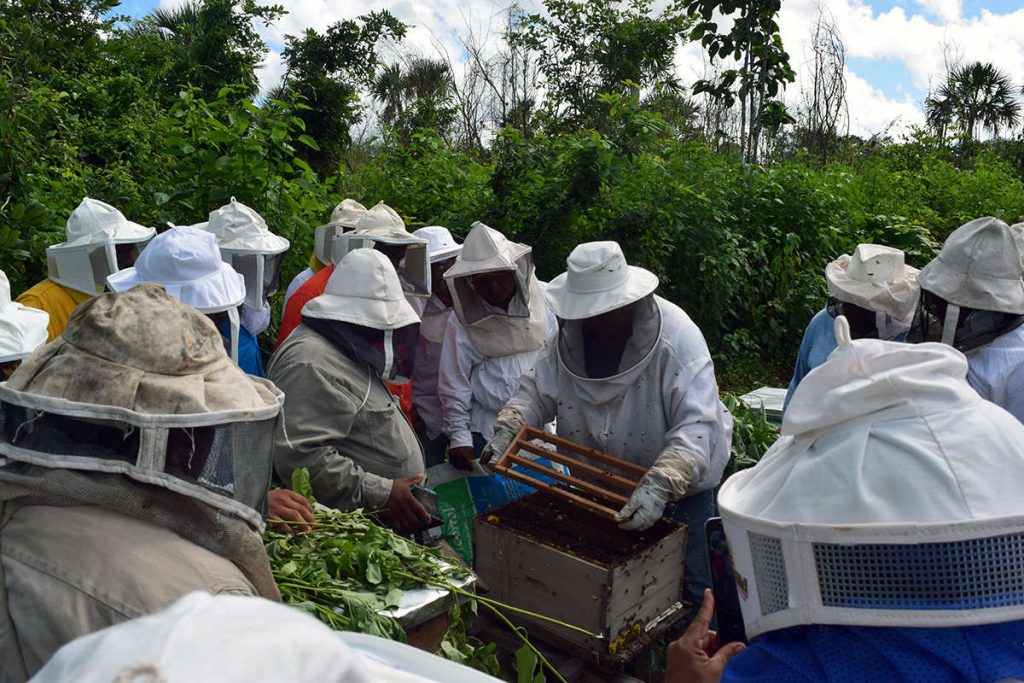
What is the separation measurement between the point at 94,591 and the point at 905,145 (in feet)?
55.3

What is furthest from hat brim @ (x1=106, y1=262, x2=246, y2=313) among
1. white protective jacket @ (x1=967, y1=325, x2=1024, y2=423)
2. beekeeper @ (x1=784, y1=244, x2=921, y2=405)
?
white protective jacket @ (x1=967, y1=325, x2=1024, y2=423)

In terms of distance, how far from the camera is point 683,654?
6.50 feet

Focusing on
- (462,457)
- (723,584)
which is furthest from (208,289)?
(723,584)

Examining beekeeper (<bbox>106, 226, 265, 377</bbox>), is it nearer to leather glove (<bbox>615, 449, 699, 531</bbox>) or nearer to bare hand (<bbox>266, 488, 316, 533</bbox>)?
bare hand (<bbox>266, 488, 316, 533</bbox>)

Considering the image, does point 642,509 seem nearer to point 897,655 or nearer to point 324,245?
point 897,655

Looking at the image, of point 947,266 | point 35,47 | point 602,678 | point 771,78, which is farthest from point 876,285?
point 771,78

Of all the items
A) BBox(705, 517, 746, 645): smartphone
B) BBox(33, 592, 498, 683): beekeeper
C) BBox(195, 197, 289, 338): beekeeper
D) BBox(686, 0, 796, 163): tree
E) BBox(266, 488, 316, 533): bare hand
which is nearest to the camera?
BBox(33, 592, 498, 683): beekeeper

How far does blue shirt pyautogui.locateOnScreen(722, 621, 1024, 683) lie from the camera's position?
1353 millimetres

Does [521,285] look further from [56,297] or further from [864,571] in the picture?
[864,571]

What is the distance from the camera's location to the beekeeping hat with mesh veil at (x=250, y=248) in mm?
5320

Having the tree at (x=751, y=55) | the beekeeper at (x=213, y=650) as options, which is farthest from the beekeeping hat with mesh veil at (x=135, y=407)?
the tree at (x=751, y=55)

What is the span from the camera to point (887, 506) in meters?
1.39

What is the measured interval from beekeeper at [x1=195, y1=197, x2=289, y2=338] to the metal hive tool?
2.12m

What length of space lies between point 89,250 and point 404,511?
2493 millimetres
